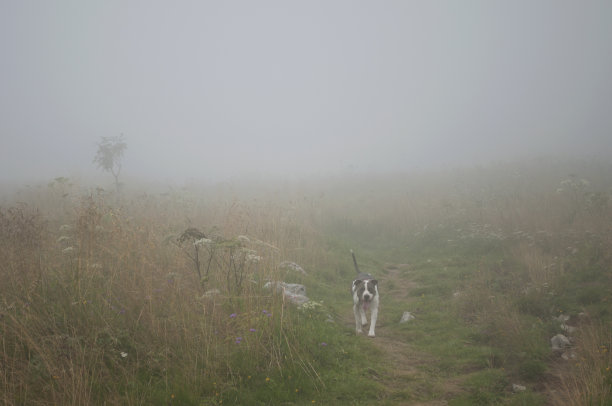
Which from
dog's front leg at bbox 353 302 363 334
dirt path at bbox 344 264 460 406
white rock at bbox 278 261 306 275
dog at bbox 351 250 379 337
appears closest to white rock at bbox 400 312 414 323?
dirt path at bbox 344 264 460 406

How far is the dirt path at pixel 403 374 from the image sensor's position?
12.9 ft

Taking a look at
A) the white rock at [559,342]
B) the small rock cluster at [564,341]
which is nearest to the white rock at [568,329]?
the small rock cluster at [564,341]

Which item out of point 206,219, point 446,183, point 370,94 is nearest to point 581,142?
point 446,183

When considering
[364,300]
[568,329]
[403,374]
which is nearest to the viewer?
[403,374]

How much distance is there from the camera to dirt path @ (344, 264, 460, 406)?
3934mm

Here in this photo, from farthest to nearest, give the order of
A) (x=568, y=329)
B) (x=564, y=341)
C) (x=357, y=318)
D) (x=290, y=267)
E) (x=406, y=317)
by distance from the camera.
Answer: (x=290, y=267)
(x=406, y=317)
(x=357, y=318)
(x=568, y=329)
(x=564, y=341)

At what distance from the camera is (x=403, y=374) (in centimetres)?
459

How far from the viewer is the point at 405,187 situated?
25734mm

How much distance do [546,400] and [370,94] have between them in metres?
135

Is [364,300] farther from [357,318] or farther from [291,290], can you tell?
[291,290]

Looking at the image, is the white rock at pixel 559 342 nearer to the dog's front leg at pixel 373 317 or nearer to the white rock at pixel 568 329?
the white rock at pixel 568 329

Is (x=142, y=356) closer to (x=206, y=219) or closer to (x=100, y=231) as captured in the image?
(x=100, y=231)

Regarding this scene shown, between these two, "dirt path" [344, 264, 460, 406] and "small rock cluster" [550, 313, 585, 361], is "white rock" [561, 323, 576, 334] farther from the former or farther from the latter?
"dirt path" [344, 264, 460, 406]

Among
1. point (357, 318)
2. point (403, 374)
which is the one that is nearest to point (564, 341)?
point (403, 374)
